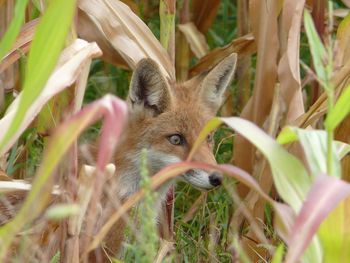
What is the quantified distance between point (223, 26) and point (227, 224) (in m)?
2.64

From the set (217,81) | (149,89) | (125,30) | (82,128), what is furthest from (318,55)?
(217,81)

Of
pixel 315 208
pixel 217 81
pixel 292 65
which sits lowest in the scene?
pixel 217 81

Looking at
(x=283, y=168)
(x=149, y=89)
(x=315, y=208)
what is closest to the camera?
(x=315, y=208)

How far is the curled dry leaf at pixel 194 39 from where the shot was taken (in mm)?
5312

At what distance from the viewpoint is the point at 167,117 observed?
14.8ft

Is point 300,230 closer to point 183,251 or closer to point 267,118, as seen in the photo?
point 183,251

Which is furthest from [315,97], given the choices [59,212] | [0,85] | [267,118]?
[59,212]

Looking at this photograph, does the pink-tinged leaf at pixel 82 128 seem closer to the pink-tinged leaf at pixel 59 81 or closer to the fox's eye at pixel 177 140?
the pink-tinged leaf at pixel 59 81

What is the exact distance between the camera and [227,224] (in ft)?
13.9

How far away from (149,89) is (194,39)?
1.00 meters

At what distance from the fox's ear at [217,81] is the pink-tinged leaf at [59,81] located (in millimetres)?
1499

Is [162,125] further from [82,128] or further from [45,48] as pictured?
[82,128]

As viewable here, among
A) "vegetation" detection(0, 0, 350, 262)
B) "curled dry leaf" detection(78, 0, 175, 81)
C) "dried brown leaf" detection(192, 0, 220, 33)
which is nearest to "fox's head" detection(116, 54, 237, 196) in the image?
"vegetation" detection(0, 0, 350, 262)

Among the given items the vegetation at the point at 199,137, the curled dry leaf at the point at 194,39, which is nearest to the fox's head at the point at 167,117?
the vegetation at the point at 199,137
